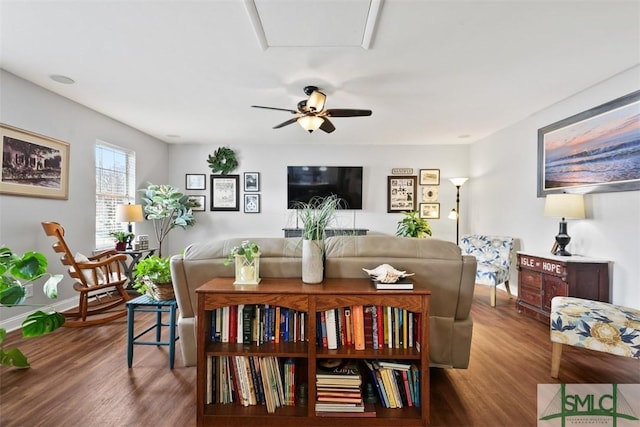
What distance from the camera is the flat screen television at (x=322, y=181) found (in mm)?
5820

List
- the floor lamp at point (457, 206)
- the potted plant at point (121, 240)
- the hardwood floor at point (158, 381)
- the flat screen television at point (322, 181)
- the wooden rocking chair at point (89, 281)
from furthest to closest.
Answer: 1. the flat screen television at point (322, 181)
2. the floor lamp at point (457, 206)
3. the potted plant at point (121, 240)
4. the wooden rocking chair at point (89, 281)
5. the hardwood floor at point (158, 381)

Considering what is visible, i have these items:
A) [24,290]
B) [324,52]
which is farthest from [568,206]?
[24,290]

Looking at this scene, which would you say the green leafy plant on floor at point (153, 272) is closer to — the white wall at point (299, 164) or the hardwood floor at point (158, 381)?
the hardwood floor at point (158, 381)

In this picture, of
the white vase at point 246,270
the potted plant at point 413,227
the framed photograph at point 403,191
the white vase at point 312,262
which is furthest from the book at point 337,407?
the framed photograph at point 403,191

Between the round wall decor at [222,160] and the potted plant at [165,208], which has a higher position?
the round wall decor at [222,160]

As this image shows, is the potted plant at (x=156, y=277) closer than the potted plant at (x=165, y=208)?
Yes

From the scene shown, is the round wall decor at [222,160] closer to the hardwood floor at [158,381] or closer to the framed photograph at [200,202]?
the framed photograph at [200,202]

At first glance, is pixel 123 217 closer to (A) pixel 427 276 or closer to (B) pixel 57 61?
(B) pixel 57 61

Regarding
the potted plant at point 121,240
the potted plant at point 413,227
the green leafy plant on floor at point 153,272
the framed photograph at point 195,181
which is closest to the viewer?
the green leafy plant on floor at point 153,272

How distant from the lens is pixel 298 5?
1.94 m

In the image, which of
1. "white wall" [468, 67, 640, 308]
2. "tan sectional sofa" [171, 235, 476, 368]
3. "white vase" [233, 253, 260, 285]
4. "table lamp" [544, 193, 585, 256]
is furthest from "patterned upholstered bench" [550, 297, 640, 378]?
"white vase" [233, 253, 260, 285]

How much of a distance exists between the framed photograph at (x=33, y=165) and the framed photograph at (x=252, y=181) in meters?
2.76

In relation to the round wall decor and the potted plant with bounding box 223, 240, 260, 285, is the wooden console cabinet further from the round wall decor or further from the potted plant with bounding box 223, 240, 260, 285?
the round wall decor

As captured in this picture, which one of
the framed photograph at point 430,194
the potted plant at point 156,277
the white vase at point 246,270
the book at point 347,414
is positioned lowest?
the book at point 347,414
